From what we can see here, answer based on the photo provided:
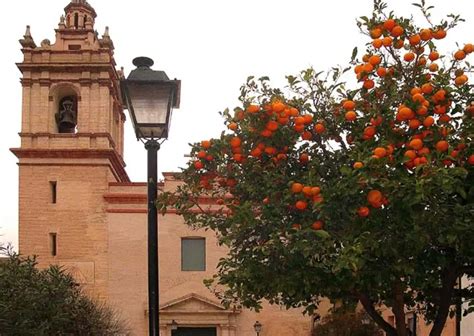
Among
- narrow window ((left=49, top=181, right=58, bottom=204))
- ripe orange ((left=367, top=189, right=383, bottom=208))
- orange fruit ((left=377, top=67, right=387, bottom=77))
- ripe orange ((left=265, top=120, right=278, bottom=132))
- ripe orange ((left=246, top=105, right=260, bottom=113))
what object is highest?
narrow window ((left=49, top=181, right=58, bottom=204))

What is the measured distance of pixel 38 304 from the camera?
10281 mm

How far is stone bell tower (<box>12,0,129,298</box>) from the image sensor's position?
1280 inches

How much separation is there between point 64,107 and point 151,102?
2793 centimetres

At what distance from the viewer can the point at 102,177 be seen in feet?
108

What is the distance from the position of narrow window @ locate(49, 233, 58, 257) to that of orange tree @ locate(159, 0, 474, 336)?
24.7 metres

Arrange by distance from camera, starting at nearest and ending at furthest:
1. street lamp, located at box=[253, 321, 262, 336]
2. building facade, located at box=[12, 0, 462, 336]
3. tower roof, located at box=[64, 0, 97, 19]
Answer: street lamp, located at box=[253, 321, 262, 336] → building facade, located at box=[12, 0, 462, 336] → tower roof, located at box=[64, 0, 97, 19]

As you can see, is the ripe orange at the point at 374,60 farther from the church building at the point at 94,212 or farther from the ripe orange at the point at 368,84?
the church building at the point at 94,212

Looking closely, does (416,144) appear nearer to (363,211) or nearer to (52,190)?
(363,211)

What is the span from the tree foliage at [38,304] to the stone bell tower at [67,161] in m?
20.7

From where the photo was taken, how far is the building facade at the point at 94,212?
32.6 m

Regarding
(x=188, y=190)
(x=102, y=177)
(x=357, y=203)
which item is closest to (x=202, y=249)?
(x=102, y=177)

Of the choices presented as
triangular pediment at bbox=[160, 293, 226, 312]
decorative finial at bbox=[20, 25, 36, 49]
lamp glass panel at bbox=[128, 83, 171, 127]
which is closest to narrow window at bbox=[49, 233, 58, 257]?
triangular pediment at bbox=[160, 293, 226, 312]

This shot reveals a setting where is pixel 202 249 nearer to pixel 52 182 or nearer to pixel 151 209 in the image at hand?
pixel 52 182

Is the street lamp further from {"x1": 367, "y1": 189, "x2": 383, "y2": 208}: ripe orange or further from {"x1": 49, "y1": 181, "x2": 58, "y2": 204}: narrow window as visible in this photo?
{"x1": 367, "y1": 189, "x2": 383, "y2": 208}: ripe orange
